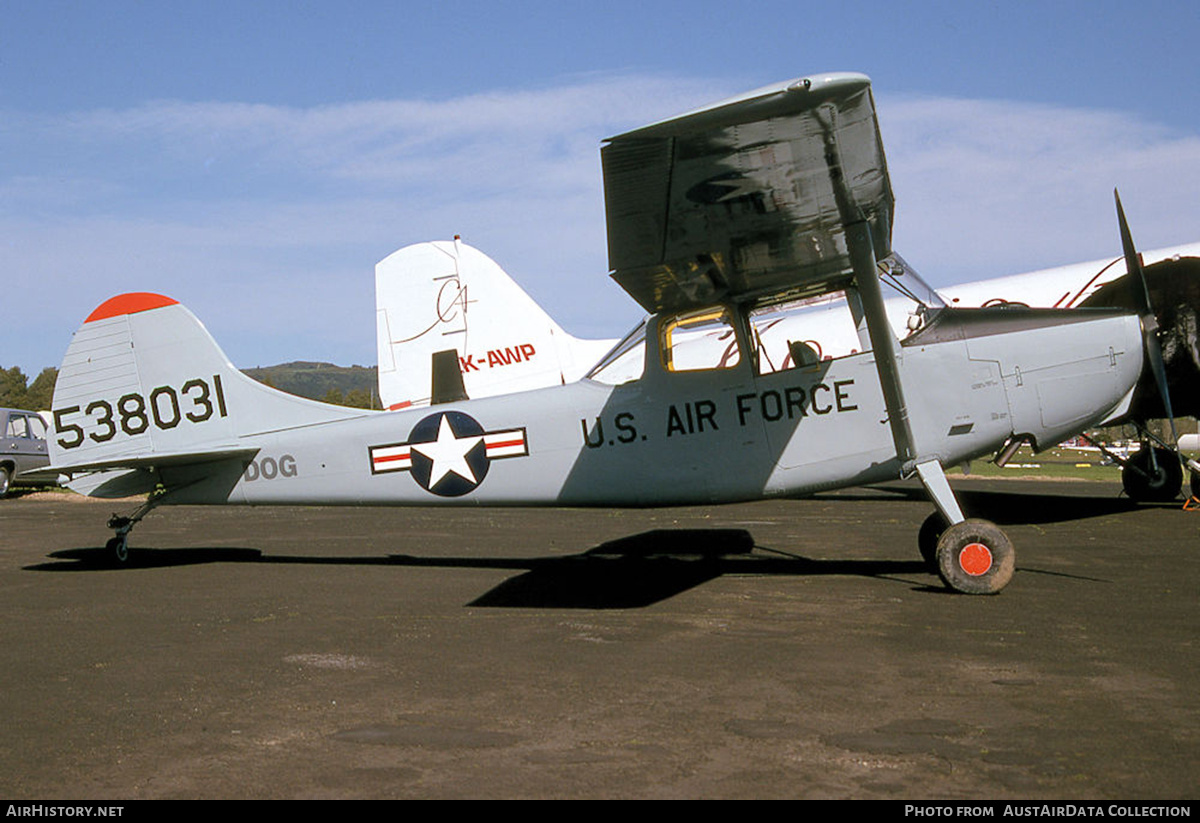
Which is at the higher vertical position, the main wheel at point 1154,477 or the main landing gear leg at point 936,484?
the main landing gear leg at point 936,484

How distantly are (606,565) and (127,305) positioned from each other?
17.9ft

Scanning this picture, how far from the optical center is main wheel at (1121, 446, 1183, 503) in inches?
615

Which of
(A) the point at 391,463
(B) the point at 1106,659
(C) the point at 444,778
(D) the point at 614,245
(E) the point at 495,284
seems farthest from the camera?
(E) the point at 495,284

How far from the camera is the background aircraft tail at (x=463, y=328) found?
1502 centimetres

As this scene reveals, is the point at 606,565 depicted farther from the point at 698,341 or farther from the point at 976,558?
the point at 976,558

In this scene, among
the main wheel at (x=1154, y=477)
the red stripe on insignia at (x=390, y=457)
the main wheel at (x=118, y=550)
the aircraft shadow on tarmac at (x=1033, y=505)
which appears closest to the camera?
the red stripe on insignia at (x=390, y=457)

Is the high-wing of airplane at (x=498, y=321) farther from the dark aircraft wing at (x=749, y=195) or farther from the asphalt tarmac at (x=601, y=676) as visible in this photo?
the dark aircraft wing at (x=749, y=195)

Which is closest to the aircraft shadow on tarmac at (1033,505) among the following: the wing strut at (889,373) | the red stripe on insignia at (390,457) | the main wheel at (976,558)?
the wing strut at (889,373)

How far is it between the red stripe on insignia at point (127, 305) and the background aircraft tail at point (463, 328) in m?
5.30

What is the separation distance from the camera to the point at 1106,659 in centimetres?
518

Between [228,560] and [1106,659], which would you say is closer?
[1106,659]
